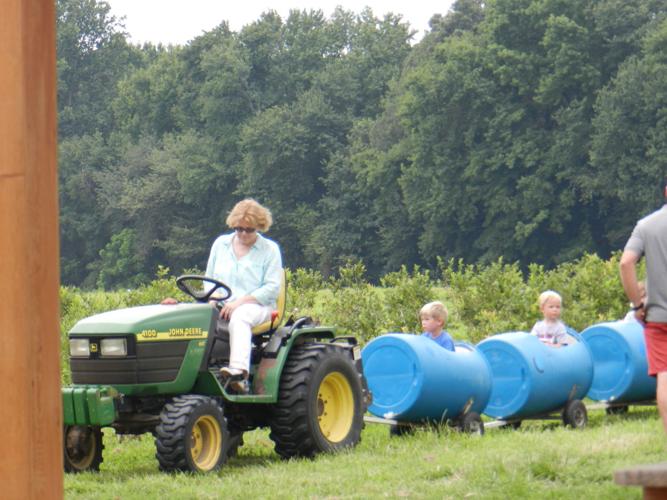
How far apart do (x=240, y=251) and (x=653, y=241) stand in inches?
128

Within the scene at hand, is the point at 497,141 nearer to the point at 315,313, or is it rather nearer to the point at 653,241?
the point at 315,313

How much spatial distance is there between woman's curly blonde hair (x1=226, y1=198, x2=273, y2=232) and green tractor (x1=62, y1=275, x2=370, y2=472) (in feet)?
1.56

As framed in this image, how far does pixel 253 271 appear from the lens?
10305mm

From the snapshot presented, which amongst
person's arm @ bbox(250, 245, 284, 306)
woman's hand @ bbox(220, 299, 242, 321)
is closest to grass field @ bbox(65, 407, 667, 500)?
woman's hand @ bbox(220, 299, 242, 321)

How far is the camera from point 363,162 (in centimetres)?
7325

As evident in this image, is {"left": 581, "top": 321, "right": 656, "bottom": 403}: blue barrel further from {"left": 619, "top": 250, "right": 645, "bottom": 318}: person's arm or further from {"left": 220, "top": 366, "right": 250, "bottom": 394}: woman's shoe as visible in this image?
{"left": 619, "top": 250, "right": 645, "bottom": 318}: person's arm

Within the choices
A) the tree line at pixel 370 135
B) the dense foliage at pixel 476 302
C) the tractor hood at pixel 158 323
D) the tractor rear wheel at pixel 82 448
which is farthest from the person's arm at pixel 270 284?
the tree line at pixel 370 135

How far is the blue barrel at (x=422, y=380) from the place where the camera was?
1143cm

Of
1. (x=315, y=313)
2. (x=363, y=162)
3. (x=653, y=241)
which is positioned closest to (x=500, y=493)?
(x=653, y=241)

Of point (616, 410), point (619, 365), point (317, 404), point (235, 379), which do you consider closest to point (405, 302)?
point (616, 410)

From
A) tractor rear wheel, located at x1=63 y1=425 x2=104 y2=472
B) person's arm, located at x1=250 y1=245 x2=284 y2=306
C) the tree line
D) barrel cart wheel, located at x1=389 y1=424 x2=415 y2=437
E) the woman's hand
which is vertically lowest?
barrel cart wheel, located at x1=389 y1=424 x2=415 y2=437

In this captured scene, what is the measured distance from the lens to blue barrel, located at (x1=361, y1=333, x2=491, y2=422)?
1143cm

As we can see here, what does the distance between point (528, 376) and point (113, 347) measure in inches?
154

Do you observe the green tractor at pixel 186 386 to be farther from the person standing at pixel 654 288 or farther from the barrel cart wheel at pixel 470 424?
the person standing at pixel 654 288
